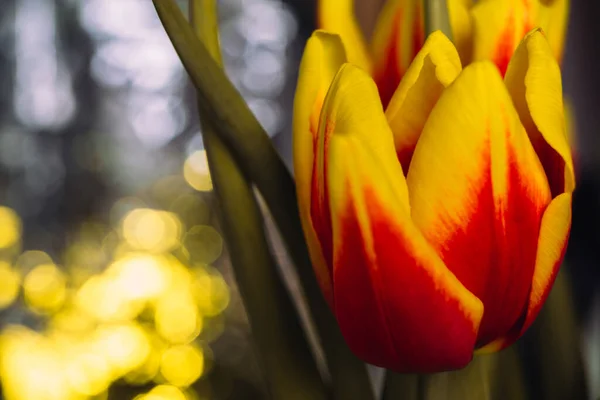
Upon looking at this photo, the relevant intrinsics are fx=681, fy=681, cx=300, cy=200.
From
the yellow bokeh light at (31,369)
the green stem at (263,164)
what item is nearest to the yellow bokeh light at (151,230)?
the yellow bokeh light at (31,369)

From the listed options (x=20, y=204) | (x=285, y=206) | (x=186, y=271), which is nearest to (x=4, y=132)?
(x=20, y=204)

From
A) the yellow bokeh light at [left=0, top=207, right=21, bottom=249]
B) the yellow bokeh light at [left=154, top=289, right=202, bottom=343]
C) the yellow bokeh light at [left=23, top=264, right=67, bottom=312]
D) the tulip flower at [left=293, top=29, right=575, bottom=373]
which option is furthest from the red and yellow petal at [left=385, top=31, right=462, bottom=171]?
the yellow bokeh light at [left=0, top=207, right=21, bottom=249]

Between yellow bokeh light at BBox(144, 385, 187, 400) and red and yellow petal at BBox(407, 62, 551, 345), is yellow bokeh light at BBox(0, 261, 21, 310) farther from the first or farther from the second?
red and yellow petal at BBox(407, 62, 551, 345)

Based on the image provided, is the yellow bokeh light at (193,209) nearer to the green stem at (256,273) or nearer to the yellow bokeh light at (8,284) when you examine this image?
the yellow bokeh light at (8,284)

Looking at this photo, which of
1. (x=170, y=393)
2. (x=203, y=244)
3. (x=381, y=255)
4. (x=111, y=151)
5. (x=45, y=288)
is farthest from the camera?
(x=111, y=151)

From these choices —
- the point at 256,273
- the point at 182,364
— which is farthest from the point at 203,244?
the point at 256,273

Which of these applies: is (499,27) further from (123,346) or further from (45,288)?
(45,288)

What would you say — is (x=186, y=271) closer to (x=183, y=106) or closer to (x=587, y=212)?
(x=183, y=106)
